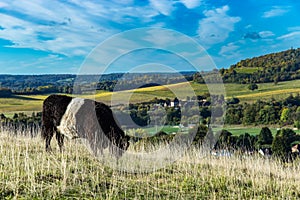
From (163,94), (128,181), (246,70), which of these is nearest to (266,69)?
(246,70)

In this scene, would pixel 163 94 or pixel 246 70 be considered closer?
pixel 163 94

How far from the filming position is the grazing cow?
9.16 m

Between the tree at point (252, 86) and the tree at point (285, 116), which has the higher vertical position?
the tree at point (252, 86)

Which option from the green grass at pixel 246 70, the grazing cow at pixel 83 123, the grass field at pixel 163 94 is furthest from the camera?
the green grass at pixel 246 70

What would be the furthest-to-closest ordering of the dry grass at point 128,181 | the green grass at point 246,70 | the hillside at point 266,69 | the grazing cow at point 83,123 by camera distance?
1. the green grass at point 246,70
2. the hillside at point 266,69
3. the grazing cow at point 83,123
4. the dry grass at point 128,181

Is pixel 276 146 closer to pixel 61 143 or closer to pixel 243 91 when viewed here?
pixel 61 143

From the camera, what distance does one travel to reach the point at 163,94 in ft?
115

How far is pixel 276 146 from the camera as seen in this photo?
25.5 metres

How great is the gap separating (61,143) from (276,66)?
77.6m

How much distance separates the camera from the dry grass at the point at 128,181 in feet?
19.2

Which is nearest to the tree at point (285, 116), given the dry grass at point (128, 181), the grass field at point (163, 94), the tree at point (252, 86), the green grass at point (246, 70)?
the grass field at point (163, 94)

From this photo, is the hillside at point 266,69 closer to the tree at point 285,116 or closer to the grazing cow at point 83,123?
the tree at point 285,116

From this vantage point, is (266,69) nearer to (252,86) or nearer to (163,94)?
(252,86)

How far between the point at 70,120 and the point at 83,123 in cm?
38
